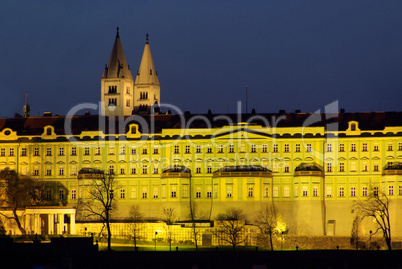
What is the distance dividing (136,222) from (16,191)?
44.0ft

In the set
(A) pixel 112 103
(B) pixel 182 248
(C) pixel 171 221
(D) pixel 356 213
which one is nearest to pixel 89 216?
(C) pixel 171 221

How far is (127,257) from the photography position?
106m

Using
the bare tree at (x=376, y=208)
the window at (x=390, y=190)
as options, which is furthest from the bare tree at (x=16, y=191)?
the window at (x=390, y=190)

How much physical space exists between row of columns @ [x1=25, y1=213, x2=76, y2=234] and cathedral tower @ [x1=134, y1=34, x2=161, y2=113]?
4542cm

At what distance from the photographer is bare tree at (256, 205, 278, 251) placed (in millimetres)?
126938

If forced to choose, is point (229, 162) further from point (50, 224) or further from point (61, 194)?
point (50, 224)

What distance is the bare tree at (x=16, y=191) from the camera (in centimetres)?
13500

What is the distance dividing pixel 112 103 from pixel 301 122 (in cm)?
3792

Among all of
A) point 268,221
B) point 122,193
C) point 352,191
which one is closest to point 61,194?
point 122,193

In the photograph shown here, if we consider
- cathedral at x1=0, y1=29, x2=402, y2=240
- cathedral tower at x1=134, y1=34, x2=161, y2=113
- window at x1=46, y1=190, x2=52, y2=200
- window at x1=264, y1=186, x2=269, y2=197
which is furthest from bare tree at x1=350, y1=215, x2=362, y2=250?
cathedral tower at x1=134, y1=34, x2=161, y2=113

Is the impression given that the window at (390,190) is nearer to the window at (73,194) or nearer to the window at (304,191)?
the window at (304,191)

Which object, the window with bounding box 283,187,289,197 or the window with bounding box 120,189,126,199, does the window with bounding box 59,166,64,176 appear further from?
the window with bounding box 283,187,289,197

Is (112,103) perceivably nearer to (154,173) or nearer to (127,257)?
(154,173)

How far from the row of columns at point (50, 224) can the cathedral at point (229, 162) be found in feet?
2.14
